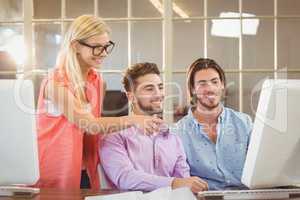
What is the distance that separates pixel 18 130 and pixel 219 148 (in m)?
1.04

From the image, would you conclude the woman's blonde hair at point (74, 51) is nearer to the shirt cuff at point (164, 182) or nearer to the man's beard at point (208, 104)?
the shirt cuff at point (164, 182)

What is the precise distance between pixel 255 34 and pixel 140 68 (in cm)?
201

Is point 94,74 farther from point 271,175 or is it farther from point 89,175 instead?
point 271,175

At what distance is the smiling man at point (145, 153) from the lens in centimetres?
185

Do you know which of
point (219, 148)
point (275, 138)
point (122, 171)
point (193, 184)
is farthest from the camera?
point (219, 148)

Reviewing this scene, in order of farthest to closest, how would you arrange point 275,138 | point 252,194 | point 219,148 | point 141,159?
point 219,148, point 141,159, point 252,194, point 275,138

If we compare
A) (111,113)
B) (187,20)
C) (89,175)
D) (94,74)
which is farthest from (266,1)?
(89,175)

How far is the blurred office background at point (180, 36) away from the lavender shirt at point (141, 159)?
5.88ft

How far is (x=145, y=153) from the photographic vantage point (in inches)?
79.0

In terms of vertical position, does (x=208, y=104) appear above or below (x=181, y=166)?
above

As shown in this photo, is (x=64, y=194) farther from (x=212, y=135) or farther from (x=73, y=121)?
(x=212, y=135)

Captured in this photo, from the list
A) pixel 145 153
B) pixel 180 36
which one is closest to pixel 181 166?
pixel 145 153

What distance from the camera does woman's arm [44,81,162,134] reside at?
6.15ft

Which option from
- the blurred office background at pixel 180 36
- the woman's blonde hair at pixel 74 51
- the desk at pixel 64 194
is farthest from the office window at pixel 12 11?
the desk at pixel 64 194
